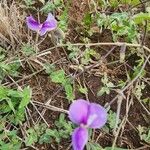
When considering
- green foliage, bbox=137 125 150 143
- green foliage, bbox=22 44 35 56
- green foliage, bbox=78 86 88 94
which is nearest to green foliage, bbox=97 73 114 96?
green foliage, bbox=78 86 88 94

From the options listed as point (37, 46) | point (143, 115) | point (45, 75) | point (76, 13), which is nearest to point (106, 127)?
point (143, 115)

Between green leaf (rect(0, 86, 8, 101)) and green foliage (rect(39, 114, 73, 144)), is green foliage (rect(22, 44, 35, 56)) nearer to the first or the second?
green leaf (rect(0, 86, 8, 101))

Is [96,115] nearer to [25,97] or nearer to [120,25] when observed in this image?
[25,97]

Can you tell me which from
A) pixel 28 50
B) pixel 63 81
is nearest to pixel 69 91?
pixel 63 81

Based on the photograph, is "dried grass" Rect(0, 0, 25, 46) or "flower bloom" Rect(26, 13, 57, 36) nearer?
"flower bloom" Rect(26, 13, 57, 36)

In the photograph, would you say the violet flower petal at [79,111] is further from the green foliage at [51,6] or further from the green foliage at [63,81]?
the green foliage at [51,6]
